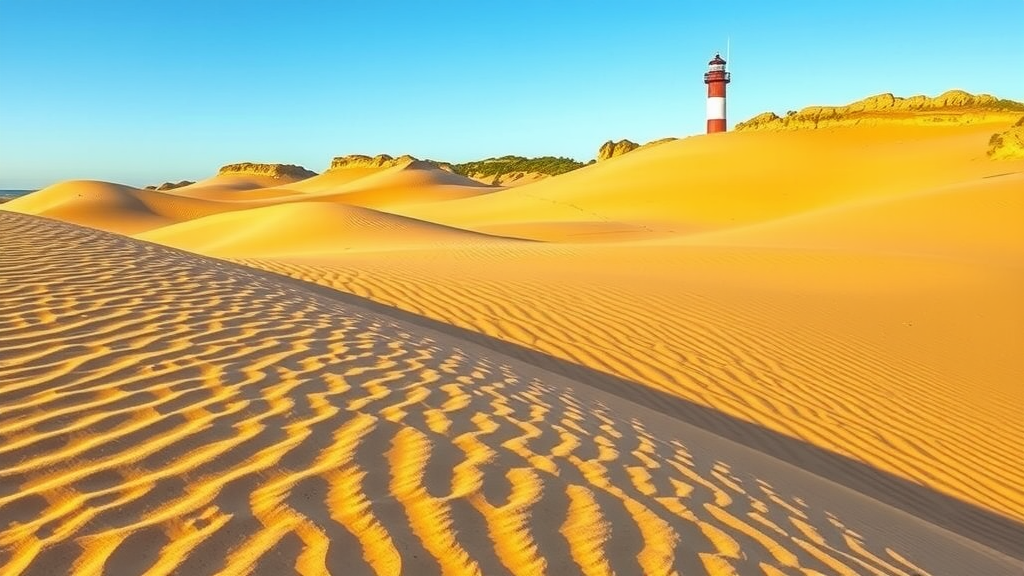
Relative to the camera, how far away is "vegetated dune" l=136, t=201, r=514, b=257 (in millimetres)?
21375

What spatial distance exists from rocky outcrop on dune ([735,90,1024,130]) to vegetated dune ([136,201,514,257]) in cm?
2956

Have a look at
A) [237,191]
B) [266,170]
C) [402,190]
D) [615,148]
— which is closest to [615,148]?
[615,148]

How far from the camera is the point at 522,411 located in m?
4.45

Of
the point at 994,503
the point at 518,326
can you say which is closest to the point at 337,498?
the point at 994,503

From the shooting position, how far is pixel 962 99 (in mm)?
42969

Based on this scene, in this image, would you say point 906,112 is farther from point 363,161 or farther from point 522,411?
point 363,161

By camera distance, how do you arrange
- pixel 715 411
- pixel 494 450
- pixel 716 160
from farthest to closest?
pixel 716 160
pixel 715 411
pixel 494 450

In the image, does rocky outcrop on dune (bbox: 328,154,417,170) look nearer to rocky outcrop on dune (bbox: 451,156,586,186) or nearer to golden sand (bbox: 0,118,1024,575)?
rocky outcrop on dune (bbox: 451,156,586,186)

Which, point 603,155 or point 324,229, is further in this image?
point 603,155

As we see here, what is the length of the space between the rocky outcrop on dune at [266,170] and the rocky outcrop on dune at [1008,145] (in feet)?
262

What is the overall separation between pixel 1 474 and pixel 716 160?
41602 mm

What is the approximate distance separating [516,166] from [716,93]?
1370 inches

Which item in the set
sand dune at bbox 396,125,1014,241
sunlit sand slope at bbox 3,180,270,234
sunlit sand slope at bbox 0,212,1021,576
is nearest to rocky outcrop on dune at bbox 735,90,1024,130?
sand dune at bbox 396,125,1014,241

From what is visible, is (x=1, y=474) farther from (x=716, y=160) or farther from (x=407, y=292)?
(x=716, y=160)
